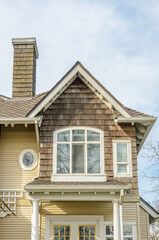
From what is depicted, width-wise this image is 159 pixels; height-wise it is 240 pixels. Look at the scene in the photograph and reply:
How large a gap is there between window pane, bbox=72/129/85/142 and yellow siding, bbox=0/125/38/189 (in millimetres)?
1523

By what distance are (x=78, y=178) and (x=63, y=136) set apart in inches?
61.7

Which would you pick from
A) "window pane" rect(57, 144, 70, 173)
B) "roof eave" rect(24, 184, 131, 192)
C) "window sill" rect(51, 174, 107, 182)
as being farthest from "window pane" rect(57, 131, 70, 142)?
"roof eave" rect(24, 184, 131, 192)

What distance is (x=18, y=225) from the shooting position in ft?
40.8

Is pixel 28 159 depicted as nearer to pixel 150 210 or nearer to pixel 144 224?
pixel 144 224

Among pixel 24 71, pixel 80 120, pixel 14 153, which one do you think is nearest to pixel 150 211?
pixel 80 120

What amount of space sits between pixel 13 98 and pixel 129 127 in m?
5.70

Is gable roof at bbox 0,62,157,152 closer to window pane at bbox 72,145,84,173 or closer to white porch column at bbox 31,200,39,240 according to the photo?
window pane at bbox 72,145,84,173

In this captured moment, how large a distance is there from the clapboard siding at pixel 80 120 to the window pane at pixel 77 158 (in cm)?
76

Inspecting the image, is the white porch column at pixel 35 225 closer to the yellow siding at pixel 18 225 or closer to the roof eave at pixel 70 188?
the roof eave at pixel 70 188

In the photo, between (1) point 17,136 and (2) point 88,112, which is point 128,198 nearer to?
(2) point 88,112

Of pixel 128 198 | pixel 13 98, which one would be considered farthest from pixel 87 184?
pixel 13 98

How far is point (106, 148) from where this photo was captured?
41.0ft

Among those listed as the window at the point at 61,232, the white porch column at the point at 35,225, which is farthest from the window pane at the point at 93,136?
the window at the point at 61,232

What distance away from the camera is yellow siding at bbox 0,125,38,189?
12.9 metres
